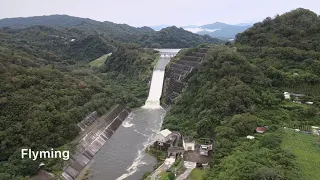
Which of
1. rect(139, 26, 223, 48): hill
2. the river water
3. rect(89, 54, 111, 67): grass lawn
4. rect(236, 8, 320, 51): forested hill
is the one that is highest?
rect(236, 8, 320, 51): forested hill

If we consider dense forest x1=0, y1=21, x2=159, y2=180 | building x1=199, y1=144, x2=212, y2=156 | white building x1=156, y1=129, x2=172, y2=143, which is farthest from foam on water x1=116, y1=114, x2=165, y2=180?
dense forest x1=0, y1=21, x2=159, y2=180

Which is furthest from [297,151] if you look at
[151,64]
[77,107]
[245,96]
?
[151,64]

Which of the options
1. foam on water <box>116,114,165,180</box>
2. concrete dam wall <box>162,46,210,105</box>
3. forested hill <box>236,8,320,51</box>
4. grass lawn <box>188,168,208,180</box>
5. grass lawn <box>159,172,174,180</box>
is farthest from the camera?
concrete dam wall <box>162,46,210,105</box>

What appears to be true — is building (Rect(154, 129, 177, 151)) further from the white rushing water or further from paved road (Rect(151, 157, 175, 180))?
the white rushing water

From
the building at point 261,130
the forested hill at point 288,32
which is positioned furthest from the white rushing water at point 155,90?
the building at point 261,130

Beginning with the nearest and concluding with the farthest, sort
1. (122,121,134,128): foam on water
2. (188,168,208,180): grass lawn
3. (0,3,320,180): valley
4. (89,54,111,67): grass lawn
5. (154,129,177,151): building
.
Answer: (188,168,208,180): grass lawn → (0,3,320,180): valley → (154,129,177,151): building → (122,121,134,128): foam on water → (89,54,111,67): grass lawn

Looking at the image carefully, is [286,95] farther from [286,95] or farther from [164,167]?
[164,167]

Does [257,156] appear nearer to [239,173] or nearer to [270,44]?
[239,173]
